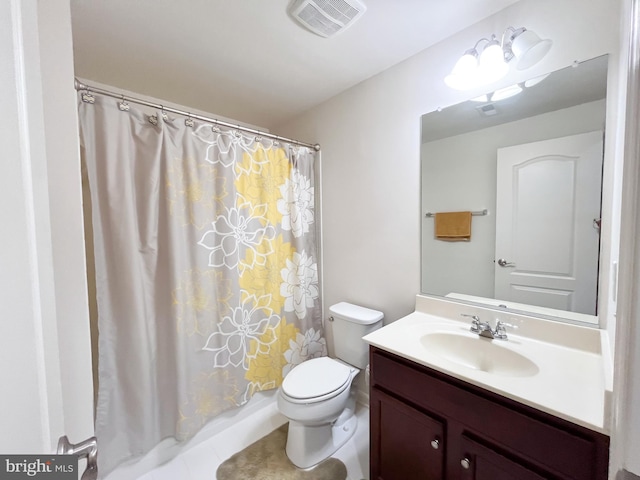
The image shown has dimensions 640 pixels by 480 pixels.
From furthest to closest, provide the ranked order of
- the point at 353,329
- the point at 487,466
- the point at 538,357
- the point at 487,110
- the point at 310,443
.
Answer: the point at 353,329, the point at 310,443, the point at 487,110, the point at 538,357, the point at 487,466

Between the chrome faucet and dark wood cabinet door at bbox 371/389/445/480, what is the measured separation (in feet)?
1.52

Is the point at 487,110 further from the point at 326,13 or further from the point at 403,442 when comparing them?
the point at 403,442

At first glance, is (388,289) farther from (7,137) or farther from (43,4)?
(43,4)

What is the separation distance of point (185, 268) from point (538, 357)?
1737 millimetres

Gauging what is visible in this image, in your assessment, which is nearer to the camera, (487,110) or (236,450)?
(487,110)

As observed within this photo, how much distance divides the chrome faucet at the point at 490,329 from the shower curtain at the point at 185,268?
3.89 ft

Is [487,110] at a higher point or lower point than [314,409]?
higher

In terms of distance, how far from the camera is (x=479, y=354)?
3.88 feet

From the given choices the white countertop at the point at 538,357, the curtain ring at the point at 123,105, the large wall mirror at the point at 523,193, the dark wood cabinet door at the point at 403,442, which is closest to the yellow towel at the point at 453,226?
the large wall mirror at the point at 523,193

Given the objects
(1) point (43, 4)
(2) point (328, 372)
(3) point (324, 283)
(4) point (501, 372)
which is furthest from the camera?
(3) point (324, 283)

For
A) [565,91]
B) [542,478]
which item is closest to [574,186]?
[565,91]

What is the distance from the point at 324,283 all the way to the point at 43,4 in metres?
1.95

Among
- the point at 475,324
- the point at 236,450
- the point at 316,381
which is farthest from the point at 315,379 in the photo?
the point at 475,324

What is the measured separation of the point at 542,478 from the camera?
0.76 metres
